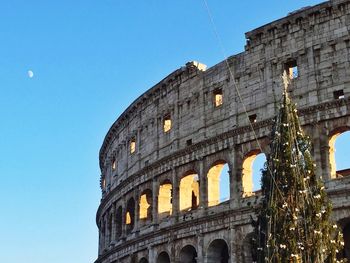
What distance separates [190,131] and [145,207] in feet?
18.3

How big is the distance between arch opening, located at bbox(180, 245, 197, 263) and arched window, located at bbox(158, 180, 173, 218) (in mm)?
2855

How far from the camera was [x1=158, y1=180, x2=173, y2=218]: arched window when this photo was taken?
31.6 m

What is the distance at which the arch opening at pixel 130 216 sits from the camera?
3517 centimetres

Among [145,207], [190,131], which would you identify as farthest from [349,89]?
[145,207]

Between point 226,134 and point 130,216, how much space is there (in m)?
10.3

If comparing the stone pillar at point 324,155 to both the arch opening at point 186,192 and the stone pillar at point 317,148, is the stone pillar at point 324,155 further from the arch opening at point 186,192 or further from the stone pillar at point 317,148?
the arch opening at point 186,192

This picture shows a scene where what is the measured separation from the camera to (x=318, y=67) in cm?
2616

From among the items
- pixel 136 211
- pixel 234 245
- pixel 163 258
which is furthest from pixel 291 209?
pixel 136 211

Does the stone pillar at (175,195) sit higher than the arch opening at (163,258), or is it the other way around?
the stone pillar at (175,195)

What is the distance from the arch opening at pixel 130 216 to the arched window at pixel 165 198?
3.64 m

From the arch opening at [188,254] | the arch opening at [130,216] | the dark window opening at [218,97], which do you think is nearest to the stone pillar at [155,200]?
the arch opening at [188,254]

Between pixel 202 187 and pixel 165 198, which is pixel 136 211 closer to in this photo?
pixel 165 198

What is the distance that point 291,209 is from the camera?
55.2ft

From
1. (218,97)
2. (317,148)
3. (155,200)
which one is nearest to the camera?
(317,148)
